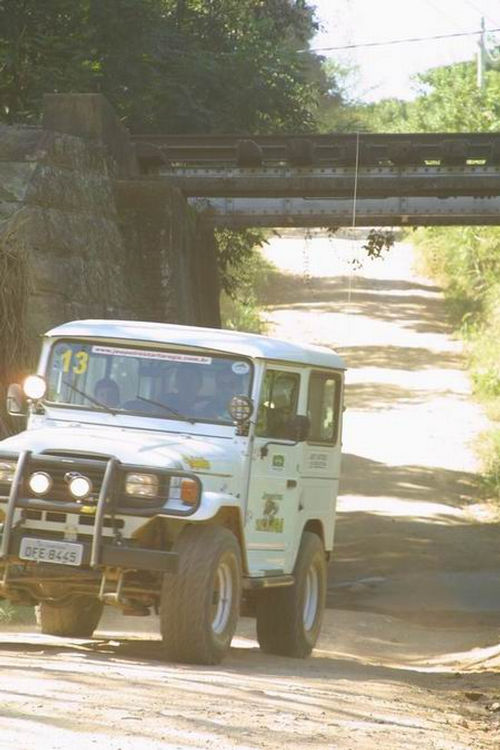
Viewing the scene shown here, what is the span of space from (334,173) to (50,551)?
11679mm

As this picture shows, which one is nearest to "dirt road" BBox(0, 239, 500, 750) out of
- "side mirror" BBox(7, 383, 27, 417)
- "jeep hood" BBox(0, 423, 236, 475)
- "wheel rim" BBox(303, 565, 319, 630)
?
"wheel rim" BBox(303, 565, 319, 630)

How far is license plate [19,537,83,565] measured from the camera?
10.2m

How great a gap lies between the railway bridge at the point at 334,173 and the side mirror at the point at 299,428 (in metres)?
9.36

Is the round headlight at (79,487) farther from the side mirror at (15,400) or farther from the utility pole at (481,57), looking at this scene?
the utility pole at (481,57)

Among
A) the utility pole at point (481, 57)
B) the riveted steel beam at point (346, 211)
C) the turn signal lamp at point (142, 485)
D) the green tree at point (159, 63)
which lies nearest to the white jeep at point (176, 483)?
the turn signal lamp at point (142, 485)

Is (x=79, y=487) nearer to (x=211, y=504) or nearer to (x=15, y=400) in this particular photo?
(x=211, y=504)

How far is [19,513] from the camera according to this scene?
10406 millimetres

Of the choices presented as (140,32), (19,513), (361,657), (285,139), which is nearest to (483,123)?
(140,32)

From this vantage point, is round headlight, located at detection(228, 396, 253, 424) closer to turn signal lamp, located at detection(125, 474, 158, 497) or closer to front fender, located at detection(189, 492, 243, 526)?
front fender, located at detection(189, 492, 243, 526)

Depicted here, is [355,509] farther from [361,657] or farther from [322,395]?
[322,395]

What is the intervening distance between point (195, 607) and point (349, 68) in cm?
7702

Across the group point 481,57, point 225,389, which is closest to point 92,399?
point 225,389

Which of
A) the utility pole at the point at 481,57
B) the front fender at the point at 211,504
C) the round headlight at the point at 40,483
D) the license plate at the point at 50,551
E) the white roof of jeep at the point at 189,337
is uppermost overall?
the utility pole at the point at 481,57

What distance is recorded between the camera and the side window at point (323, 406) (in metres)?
12.2
